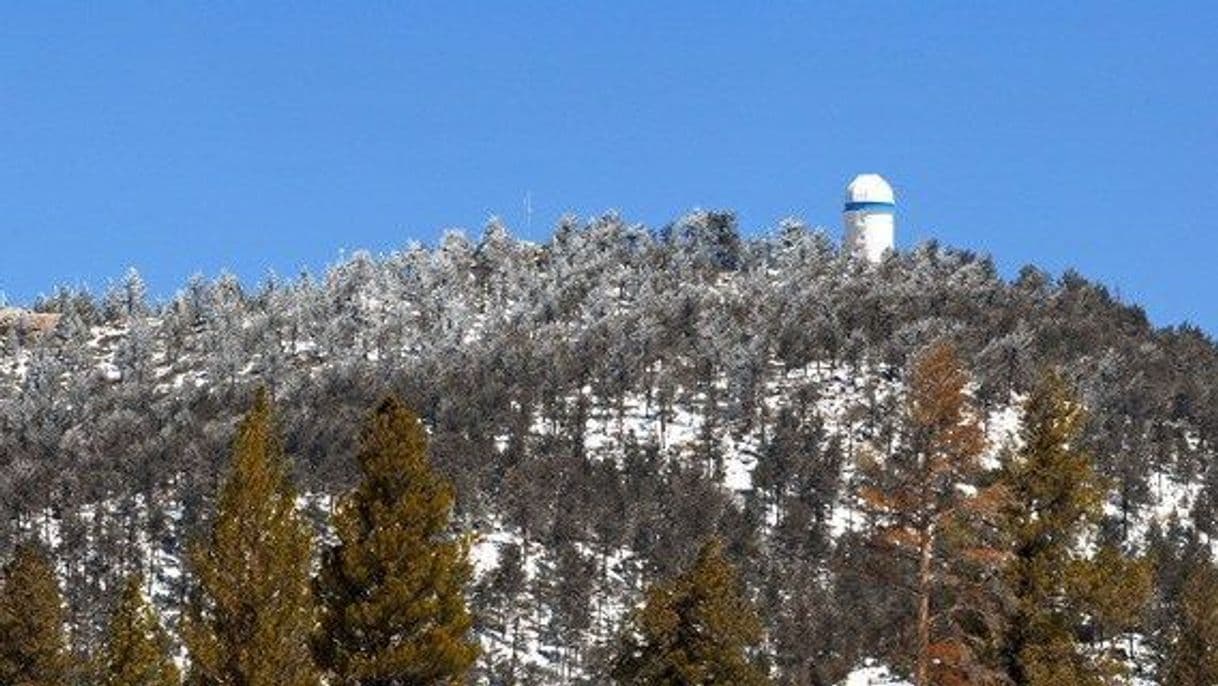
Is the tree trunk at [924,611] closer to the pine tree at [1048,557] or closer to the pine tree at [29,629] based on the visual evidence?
the pine tree at [1048,557]

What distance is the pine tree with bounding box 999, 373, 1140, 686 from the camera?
36250mm

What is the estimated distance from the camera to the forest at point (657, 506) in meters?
32.9

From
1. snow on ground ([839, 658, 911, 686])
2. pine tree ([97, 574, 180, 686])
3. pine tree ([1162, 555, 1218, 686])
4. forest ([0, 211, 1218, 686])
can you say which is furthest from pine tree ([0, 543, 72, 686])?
snow on ground ([839, 658, 911, 686])

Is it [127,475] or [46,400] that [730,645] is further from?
[46,400]

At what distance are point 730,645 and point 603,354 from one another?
137218 millimetres

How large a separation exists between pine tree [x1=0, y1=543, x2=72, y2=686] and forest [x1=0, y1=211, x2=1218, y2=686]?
0.08m

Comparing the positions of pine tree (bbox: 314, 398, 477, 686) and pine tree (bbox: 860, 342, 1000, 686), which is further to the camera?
pine tree (bbox: 314, 398, 477, 686)

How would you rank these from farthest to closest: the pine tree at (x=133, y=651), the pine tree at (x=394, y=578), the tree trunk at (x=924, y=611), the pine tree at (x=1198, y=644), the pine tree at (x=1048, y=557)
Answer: the pine tree at (x=1198, y=644), the pine tree at (x=133, y=651), the pine tree at (x=1048, y=557), the pine tree at (x=394, y=578), the tree trunk at (x=924, y=611)

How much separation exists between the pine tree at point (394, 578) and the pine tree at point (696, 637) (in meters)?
9.58

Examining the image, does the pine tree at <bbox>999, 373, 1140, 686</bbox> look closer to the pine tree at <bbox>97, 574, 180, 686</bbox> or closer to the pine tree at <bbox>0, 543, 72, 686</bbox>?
the pine tree at <bbox>97, 574, 180, 686</bbox>

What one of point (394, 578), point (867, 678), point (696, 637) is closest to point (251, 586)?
point (394, 578)

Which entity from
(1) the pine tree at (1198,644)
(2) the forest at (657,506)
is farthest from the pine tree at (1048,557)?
(1) the pine tree at (1198,644)

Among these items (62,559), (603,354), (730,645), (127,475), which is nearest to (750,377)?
(603,354)

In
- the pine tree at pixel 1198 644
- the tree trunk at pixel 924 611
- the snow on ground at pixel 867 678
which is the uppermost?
the snow on ground at pixel 867 678
